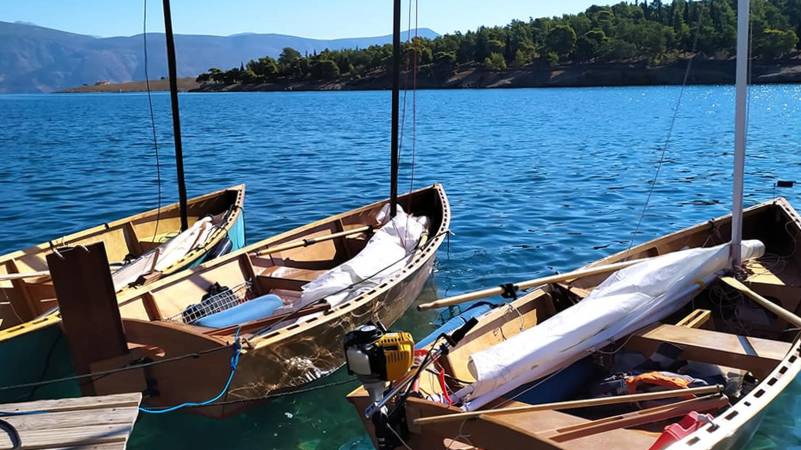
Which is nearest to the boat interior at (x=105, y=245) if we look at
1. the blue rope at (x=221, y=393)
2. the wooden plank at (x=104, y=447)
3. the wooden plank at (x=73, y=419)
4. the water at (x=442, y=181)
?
the water at (x=442, y=181)

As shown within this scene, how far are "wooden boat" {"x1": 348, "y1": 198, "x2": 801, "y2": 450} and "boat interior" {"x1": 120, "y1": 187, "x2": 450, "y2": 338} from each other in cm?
242

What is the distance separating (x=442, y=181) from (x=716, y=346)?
1903cm

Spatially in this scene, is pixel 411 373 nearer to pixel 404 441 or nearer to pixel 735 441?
pixel 404 441

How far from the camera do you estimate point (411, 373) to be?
254 inches

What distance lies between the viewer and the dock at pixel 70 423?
16.5 ft

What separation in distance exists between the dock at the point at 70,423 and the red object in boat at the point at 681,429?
410 centimetres

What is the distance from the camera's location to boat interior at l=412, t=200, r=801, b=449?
6.09m

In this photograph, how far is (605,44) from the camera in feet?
542

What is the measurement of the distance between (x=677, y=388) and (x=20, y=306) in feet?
29.5

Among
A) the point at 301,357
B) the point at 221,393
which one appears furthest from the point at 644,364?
the point at 221,393

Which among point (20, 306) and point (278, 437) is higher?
point (20, 306)

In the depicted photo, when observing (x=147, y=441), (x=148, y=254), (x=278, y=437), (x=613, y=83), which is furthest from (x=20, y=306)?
(x=613, y=83)

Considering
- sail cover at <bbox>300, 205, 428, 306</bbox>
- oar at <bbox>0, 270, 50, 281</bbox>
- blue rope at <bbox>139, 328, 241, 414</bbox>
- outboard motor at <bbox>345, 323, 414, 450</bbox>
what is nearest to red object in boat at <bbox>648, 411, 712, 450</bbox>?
outboard motor at <bbox>345, 323, 414, 450</bbox>

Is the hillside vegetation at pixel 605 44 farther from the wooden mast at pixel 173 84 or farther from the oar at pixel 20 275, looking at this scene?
the oar at pixel 20 275
